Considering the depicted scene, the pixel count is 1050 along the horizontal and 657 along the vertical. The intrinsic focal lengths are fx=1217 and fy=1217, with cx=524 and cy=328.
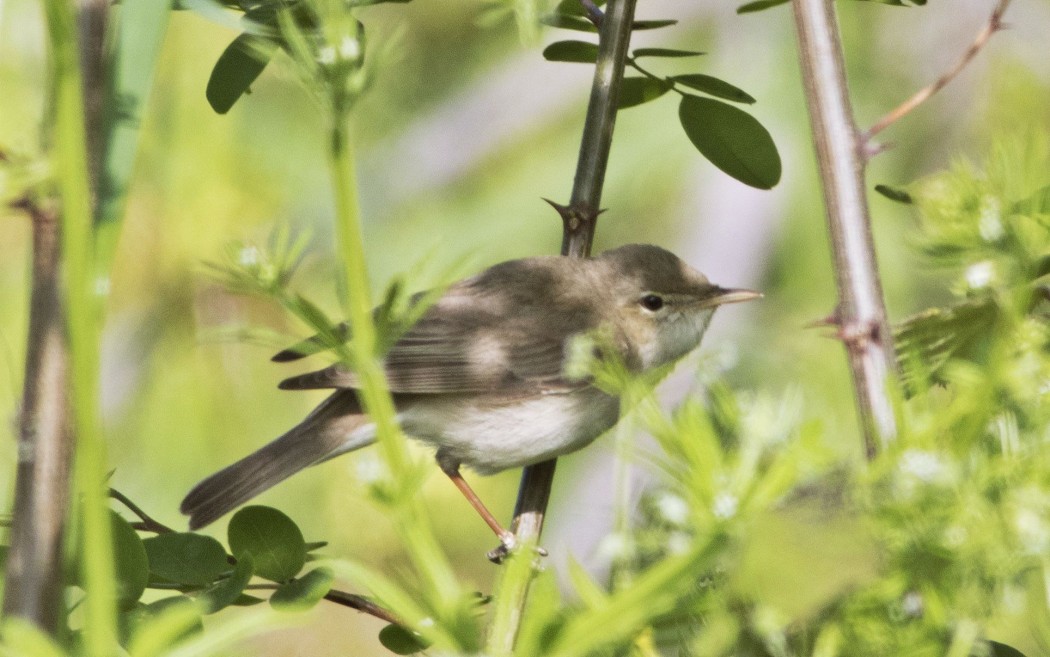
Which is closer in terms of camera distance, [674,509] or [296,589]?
[674,509]

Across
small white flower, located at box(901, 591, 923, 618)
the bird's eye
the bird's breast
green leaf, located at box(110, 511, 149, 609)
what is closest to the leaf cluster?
green leaf, located at box(110, 511, 149, 609)

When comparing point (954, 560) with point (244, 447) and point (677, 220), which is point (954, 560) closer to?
point (244, 447)

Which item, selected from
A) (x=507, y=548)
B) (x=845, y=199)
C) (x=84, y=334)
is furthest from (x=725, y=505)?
(x=507, y=548)

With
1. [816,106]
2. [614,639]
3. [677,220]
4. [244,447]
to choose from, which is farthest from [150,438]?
[614,639]

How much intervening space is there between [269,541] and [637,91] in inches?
32.5

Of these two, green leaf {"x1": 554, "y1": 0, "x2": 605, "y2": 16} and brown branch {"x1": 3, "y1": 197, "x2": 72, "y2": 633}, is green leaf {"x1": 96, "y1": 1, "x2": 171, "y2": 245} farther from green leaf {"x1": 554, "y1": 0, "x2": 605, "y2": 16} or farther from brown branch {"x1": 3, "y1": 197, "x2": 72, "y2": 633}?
green leaf {"x1": 554, "y1": 0, "x2": 605, "y2": 16}

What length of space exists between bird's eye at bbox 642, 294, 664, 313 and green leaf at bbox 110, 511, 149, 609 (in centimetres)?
234

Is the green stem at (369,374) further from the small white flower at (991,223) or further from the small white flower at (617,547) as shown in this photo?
the small white flower at (991,223)

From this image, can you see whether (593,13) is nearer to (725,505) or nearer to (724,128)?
(724,128)

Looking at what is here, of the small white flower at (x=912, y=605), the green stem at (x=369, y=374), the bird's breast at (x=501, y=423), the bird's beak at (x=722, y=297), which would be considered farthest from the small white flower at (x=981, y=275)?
the bird's beak at (x=722, y=297)

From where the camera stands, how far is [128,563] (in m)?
0.83

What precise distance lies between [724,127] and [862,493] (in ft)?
3.19

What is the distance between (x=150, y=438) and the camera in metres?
3.62

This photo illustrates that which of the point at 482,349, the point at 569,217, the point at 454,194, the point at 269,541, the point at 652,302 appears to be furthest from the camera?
the point at 454,194
